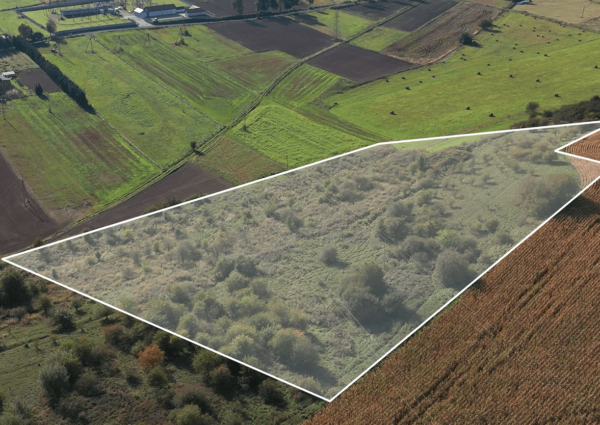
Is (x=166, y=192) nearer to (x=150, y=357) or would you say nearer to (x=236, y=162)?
(x=236, y=162)

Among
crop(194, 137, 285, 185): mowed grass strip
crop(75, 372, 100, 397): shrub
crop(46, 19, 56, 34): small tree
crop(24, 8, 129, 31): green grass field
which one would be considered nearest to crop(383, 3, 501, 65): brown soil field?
crop(194, 137, 285, 185): mowed grass strip

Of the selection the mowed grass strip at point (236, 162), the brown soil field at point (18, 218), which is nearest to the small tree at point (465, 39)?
the mowed grass strip at point (236, 162)

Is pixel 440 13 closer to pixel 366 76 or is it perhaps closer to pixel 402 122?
pixel 366 76

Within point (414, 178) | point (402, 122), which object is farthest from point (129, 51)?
point (414, 178)

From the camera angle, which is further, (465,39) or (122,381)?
(465,39)

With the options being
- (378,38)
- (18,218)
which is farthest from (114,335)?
(378,38)

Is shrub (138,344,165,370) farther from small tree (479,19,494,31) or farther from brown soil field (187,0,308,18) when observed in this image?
brown soil field (187,0,308,18)

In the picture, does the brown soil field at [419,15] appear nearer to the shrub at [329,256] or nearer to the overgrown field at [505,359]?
the overgrown field at [505,359]
